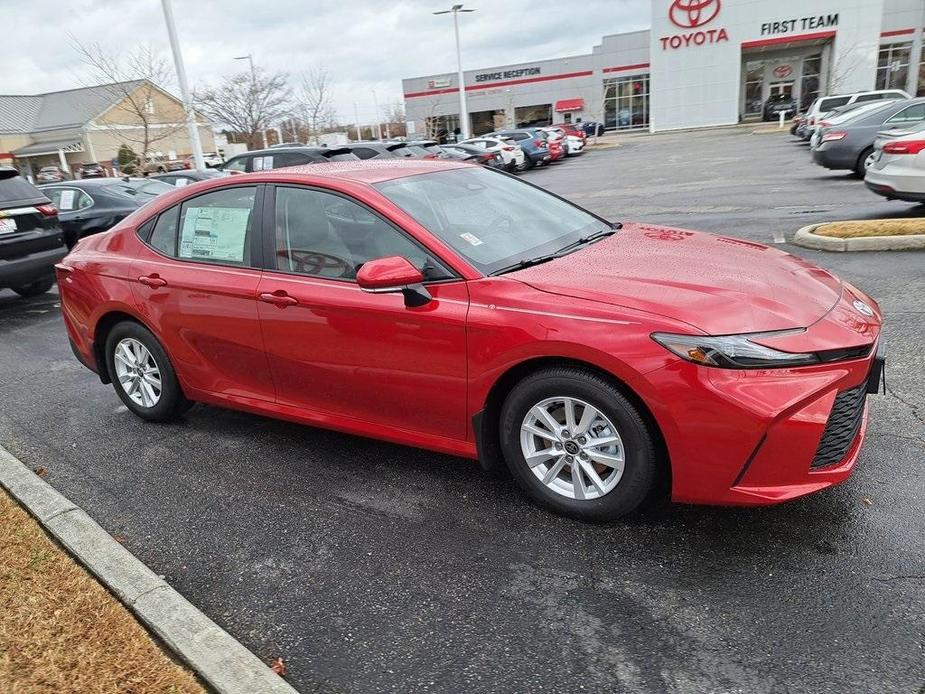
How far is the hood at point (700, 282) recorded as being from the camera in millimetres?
2898

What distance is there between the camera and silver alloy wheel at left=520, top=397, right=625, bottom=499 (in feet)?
10.1

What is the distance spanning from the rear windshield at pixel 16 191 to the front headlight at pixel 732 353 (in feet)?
28.7

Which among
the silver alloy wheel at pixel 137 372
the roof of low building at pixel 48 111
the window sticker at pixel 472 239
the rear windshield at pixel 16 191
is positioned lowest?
the silver alloy wheel at pixel 137 372

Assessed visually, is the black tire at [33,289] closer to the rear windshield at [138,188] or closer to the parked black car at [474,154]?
the rear windshield at [138,188]

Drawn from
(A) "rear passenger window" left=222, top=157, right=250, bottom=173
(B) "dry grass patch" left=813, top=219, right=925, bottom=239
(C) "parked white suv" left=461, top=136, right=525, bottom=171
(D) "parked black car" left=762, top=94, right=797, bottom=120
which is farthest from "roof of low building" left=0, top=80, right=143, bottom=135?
(B) "dry grass patch" left=813, top=219, right=925, bottom=239

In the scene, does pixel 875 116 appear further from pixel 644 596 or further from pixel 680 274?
pixel 644 596

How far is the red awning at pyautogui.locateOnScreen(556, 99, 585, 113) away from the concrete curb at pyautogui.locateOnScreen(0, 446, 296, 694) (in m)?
60.6

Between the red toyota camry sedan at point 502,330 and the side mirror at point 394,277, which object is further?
the side mirror at point 394,277

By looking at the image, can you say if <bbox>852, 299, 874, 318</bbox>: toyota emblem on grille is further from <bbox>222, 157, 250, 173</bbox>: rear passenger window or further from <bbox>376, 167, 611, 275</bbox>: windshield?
<bbox>222, 157, 250, 173</bbox>: rear passenger window

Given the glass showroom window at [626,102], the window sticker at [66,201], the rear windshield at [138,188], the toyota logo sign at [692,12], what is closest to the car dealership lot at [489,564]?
the window sticker at [66,201]

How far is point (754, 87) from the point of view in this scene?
50.8 metres

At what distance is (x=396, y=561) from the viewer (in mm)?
3117

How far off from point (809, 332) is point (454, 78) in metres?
64.7

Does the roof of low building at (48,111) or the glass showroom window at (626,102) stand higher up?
the roof of low building at (48,111)
